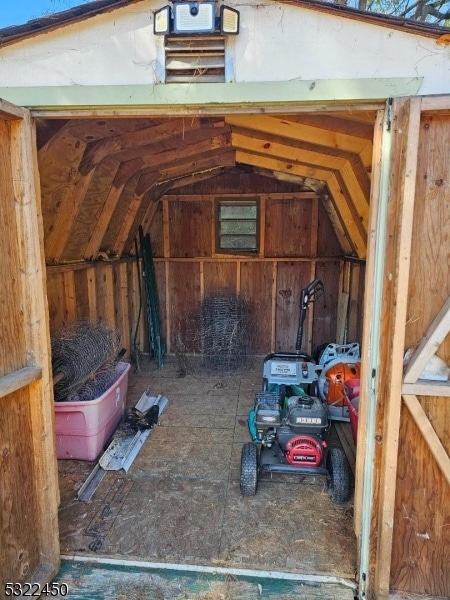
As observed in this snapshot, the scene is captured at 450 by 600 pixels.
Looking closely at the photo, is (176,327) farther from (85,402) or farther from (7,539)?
(7,539)

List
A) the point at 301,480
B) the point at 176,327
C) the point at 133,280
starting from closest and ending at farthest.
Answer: the point at 301,480
the point at 133,280
the point at 176,327

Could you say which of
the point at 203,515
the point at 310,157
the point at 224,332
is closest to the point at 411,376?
the point at 203,515

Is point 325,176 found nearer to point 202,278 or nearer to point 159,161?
point 159,161

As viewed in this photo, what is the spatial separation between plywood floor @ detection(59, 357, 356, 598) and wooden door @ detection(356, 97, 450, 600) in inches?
12.8

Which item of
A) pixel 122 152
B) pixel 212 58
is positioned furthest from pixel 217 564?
pixel 122 152

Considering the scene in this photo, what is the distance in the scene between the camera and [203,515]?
2143mm

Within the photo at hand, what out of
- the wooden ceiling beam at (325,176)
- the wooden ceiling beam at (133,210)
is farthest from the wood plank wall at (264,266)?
the wooden ceiling beam at (325,176)

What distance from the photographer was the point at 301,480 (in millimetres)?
2467

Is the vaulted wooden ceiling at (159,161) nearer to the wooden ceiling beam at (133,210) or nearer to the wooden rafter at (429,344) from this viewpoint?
the wooden ceiling beam at (133,210)

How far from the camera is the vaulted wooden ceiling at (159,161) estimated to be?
7.66 feet

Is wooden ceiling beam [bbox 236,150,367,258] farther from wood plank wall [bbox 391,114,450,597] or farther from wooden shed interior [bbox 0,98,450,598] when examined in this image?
wood plank wall [bbox 391,114,450,597]

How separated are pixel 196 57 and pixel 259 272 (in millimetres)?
3390

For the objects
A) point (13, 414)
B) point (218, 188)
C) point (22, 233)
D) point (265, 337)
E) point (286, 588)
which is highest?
point (218, 188)

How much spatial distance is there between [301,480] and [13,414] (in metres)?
1.79
